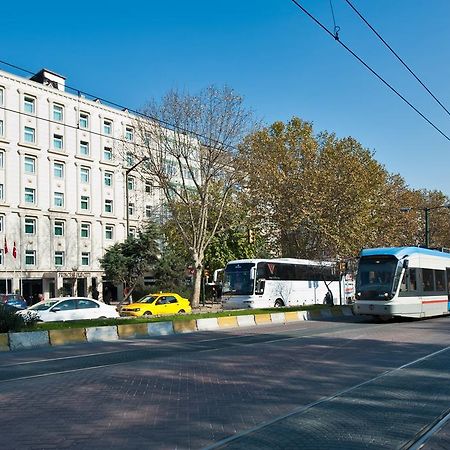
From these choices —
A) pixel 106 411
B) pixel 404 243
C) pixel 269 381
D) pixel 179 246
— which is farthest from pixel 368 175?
pixel 106 411

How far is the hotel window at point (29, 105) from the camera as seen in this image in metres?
49.6

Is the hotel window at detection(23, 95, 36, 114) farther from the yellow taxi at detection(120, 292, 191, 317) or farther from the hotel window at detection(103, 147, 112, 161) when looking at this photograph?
the yellow taxi at detection(120, 292, 191, 317)

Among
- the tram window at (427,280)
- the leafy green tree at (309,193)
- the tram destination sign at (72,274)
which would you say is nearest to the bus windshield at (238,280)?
the leafy green tree at (309,193)

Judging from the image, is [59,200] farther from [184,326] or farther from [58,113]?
[184,326]

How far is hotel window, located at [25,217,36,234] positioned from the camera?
163 feet

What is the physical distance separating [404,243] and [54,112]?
33.9 m

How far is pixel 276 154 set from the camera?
118 feet

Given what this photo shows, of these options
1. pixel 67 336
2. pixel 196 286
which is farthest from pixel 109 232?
pixel 67 336

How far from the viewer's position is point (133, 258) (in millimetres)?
44188

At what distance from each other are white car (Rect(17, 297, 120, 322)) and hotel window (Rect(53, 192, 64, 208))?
30.1m

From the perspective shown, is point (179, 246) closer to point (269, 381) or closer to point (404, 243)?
point (404, 243)

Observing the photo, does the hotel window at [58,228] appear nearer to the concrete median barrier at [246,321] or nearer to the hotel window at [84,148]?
the hotel window at [84,148]

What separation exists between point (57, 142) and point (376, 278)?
38.2 meters

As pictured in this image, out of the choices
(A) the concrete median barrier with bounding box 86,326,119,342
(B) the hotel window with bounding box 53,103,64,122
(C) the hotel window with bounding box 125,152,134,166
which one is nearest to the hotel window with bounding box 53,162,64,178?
(B) the hotel window with bounding box 53,103,64,122
